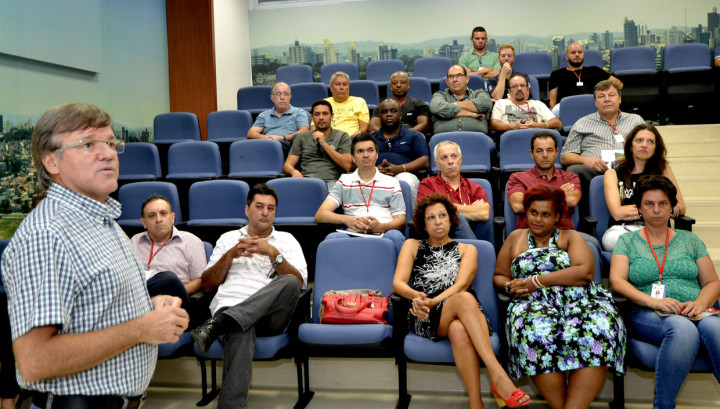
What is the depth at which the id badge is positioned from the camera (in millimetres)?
2469

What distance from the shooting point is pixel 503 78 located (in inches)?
209

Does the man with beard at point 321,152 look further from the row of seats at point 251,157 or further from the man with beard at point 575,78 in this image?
the man with beard at point 575,78

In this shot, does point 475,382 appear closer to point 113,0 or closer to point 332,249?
point 332,249

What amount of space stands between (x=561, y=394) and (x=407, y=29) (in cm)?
619

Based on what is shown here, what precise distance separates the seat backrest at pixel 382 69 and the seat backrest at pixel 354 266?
421 cm

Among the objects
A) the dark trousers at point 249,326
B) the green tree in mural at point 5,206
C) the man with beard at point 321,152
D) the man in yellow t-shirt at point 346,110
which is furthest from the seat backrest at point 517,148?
the green tree in mural at point 5,206

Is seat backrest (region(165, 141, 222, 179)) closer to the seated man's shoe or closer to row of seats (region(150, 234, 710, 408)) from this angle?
row of seats (region(150, 234, 710, 408))

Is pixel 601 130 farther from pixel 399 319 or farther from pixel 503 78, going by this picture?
pixel 399 319

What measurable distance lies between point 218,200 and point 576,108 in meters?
3.02

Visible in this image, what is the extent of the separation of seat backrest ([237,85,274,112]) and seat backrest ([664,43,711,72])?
4.35 meters

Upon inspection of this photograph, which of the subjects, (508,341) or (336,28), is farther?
(336,28)

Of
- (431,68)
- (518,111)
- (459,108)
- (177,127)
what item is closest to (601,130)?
(518,111)

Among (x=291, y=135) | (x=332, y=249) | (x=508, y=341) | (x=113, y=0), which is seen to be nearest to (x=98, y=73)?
(x=113, y=0)

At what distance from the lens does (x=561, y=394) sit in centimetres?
229
